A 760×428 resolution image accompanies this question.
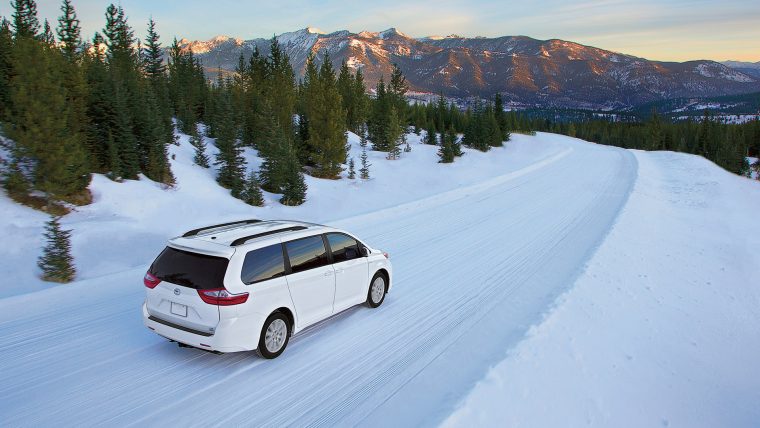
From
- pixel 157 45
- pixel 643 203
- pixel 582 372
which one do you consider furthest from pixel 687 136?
pixel 582 372

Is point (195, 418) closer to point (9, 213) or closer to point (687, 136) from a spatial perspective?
point (9, 213)

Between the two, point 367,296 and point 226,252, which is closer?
point 226,252

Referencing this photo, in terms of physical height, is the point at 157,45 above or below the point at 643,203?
above

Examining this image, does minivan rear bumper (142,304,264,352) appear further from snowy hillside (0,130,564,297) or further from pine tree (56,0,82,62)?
pine tree (56,0,82,62)

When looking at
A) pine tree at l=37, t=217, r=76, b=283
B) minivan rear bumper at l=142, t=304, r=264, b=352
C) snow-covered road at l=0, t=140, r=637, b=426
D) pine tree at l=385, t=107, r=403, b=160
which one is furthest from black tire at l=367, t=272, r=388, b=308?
pine tree at l=385, t=107, r=403, b=160

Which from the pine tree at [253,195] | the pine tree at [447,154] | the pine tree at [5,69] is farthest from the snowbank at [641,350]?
the pine tree at [447,154]

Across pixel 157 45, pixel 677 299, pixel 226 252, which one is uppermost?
pixel 157 45

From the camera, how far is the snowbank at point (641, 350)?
5340 millimetres

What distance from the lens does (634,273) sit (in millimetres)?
10625

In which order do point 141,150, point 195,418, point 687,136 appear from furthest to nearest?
point 687,136 → point 141,150 → point 195,418

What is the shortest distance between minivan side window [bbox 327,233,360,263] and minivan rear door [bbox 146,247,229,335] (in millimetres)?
2087

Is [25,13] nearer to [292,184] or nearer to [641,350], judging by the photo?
[292,184]

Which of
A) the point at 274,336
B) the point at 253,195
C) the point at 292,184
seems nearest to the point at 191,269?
the point at 274,336

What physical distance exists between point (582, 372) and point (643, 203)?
17159mm
